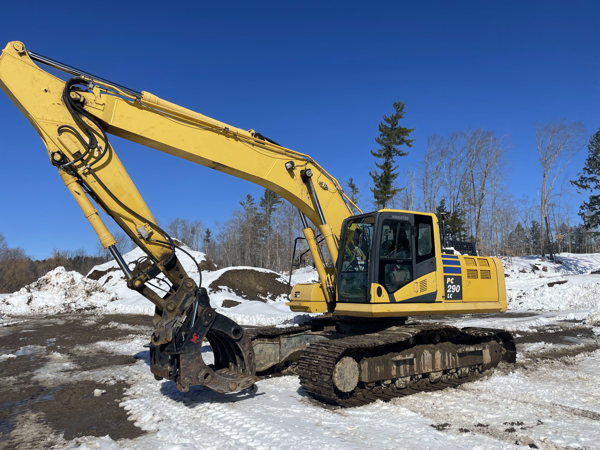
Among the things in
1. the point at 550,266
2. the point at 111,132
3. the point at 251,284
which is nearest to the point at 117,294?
the point at 251,284

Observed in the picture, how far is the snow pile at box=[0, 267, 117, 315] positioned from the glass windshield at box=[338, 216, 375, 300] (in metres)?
17.2

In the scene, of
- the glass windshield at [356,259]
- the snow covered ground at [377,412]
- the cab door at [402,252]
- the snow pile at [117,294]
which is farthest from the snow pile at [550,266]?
the glass windshield at [356,259]

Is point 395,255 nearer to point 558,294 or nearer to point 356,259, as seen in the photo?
point 356,259

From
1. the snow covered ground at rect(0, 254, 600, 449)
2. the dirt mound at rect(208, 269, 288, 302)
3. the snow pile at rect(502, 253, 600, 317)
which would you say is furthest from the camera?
the dirt mound at rect(208, 269, 288, 302)

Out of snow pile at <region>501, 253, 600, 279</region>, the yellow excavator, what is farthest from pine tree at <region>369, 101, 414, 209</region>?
the yellow excavator

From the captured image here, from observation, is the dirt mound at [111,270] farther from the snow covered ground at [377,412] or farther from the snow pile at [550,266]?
the snow pile at [550,266]

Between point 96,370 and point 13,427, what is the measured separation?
3214mm

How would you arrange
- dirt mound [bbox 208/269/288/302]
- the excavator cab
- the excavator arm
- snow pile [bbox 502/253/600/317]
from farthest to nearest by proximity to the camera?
dirt mound [bbox 208/269/288/302], snow pile [bbox 502/253/600/317], the excavator cab, the excavator arm

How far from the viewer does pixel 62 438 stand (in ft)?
16.3

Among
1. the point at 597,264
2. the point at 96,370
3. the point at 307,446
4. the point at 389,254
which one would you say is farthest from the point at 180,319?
the point at 597,264

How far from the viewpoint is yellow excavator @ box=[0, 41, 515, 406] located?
5.48 m

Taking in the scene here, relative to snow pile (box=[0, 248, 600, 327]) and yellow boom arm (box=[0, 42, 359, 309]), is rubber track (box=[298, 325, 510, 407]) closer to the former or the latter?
yellow boom arm (box=[0, 42, 359, 309])

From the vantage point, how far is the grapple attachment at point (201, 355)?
544 cm

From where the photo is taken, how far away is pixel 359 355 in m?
6.43
